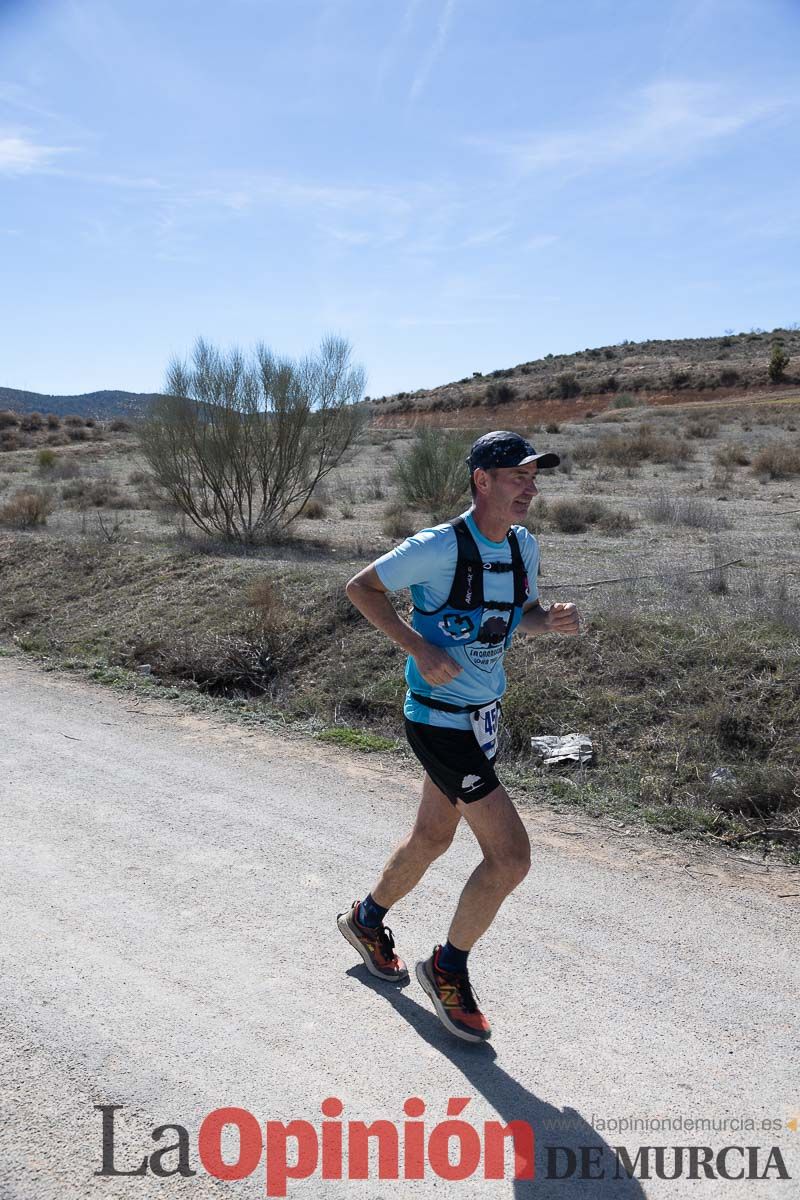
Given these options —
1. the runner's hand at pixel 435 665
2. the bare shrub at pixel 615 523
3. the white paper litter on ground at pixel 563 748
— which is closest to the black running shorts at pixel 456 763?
the runner's hand at pixel 435 665

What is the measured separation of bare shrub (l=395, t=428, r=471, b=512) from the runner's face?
1589cm

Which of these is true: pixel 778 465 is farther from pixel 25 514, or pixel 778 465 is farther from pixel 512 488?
pixel 512 488

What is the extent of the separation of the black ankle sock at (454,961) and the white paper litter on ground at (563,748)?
313 cm

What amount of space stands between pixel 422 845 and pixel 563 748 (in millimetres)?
3100

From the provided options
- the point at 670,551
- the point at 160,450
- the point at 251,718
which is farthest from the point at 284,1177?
the point at 160,450

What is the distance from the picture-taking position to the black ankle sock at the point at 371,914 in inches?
151

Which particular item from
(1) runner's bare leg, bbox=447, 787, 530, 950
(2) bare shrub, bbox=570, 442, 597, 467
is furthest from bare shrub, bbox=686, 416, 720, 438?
→ (1) runner's bare leg, bbox=447, 787, 530, 950

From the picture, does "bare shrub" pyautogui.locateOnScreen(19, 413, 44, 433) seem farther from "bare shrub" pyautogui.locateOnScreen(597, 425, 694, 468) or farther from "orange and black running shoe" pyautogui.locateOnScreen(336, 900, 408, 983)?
"orange and black running shoe" pyautogui.locateOnScreen(336, 900, 408, 983)

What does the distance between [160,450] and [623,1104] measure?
14.8 metres

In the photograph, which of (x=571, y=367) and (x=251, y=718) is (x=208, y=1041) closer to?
(x=251, y=718)

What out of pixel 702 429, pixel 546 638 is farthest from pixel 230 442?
pixel 702 429

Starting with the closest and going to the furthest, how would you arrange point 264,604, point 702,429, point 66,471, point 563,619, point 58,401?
point 563,619
point 264,604
point 66,471
point 702,429
point 58,401

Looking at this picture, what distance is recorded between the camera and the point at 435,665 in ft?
10.7

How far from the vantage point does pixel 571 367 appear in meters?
79.3
